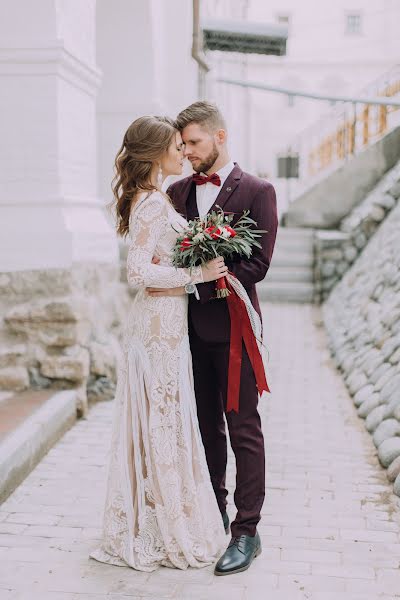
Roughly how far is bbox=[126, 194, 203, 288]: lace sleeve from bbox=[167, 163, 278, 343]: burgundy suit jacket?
104 mm

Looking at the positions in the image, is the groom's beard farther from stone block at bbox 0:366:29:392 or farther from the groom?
stone block at bbox 0:366:29:392

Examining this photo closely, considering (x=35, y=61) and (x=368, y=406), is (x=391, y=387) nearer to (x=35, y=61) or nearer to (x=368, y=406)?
(x=368, y=406)

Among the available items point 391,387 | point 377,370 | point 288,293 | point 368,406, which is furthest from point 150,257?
point 288,293

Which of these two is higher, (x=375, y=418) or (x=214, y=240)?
(x=214, y=240)

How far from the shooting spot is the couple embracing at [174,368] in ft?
11.1

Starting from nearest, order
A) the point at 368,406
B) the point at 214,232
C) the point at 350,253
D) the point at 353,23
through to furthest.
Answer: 1. the point at 214,232
2. the point at 368,406
3. the point at 350,253
4. the point at 353,23

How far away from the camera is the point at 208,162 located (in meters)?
3.49

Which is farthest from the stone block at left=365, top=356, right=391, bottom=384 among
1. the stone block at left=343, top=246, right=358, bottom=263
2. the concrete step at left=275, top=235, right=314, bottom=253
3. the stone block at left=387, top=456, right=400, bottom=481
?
the concrete step at left=275, top=235, right=314, bottom=253

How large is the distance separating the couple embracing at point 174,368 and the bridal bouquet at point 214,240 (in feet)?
0.14

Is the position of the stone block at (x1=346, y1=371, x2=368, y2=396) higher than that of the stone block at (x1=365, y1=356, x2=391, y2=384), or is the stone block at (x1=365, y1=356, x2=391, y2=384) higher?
the stone block at (x1=365, y1=356, x2=391, y2=384)

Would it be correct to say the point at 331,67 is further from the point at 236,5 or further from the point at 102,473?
the point at 102,473

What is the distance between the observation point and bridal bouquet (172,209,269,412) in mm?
3260

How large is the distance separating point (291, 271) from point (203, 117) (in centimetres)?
893

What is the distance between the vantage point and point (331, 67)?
35.6 metres
